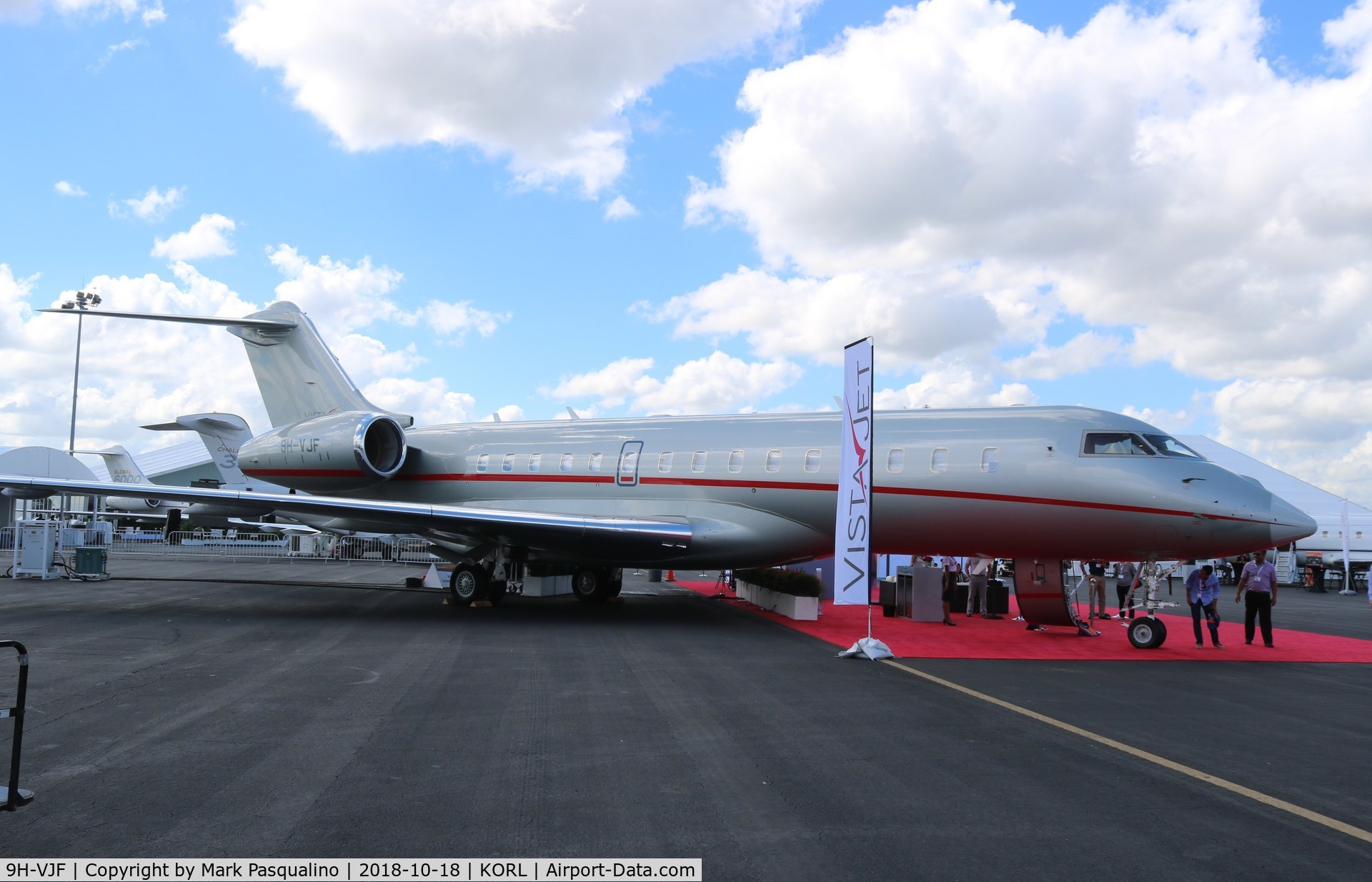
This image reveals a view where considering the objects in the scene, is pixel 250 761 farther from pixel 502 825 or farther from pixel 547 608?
pixel 547 608

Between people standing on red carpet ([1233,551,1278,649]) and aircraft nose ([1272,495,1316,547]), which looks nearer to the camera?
aircraft nose ([1272,495,1316,547])

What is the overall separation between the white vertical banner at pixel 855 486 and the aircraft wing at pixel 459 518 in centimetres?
357

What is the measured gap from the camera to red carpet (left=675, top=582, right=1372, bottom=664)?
1284cm

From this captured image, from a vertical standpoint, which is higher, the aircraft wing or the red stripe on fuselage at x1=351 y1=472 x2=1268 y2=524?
the red stripe on fuselage at x1=351 y1=472 x2=1268 y2=524

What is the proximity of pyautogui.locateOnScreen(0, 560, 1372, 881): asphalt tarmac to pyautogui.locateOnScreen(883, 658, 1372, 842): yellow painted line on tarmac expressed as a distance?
0.03m

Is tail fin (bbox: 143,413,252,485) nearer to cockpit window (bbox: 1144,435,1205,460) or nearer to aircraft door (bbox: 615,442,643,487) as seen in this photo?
aircraft door (bbox: 615,442,643,487)

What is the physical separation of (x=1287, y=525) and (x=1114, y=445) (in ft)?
7.68

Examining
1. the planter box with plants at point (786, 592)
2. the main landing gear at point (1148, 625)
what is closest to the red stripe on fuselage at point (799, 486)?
the main landing gear at point (1148, 625)

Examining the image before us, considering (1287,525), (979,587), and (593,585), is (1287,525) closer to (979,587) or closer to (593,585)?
(979,587)

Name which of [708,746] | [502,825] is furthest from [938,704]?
[502,825]

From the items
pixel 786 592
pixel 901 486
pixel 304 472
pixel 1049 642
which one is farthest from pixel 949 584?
pixel 304 472

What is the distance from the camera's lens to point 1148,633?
13578 millimetres

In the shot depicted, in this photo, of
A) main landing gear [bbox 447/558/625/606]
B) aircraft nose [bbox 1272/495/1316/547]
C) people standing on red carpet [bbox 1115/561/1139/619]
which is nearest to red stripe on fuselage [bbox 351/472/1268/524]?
aircraft nose [bbox 1272/495/1316/547]

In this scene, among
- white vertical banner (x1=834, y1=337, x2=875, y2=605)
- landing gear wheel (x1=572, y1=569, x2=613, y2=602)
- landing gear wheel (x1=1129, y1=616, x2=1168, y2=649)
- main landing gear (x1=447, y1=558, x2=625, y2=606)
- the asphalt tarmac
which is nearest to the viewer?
the asphalt tarmac
